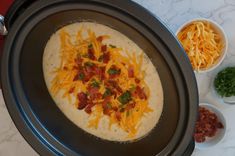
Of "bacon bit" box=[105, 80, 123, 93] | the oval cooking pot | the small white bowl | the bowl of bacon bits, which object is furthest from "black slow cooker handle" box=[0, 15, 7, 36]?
the bowl of bacon bits

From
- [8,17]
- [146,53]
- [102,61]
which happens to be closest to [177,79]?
[146,53]

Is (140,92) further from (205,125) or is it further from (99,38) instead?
(205,125)

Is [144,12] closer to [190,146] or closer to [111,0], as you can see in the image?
[111,0]

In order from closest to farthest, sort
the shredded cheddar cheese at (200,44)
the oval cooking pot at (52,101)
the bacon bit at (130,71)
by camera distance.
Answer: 1. the oval cooking pot at (52,101)
2. the bacon bit at (130,71)
3. the shredded cheddar cheese at (200,44)

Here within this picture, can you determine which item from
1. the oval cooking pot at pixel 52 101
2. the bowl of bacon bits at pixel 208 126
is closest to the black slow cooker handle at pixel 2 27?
the oval cooking pot at pixel 52 101

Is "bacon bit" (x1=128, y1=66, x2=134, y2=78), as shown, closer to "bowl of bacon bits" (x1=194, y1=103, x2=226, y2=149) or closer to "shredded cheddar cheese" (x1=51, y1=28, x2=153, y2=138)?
"shredded cheddar cheese" (x1=51, y1=28, x2=153, y2=138)

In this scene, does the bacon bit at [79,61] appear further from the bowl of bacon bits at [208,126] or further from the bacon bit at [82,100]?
the bowl of bacon bits at [208,126]
